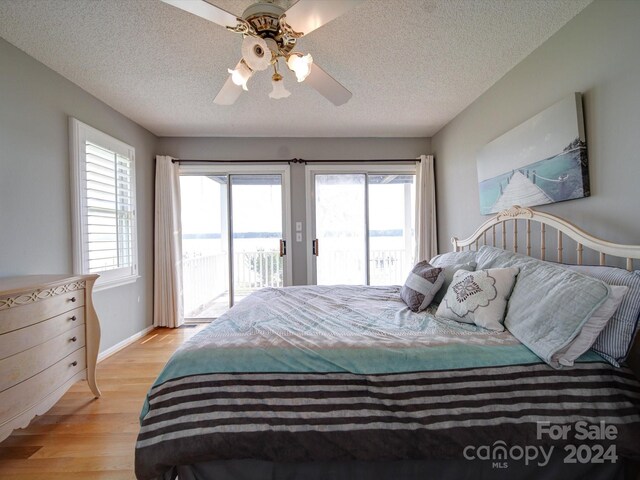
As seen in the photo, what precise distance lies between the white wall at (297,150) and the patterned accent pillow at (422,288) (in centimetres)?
198

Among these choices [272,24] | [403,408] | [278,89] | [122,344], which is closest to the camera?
[403,408]

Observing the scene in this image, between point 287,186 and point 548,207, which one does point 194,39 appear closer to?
point 287,186

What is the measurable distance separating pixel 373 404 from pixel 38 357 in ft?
6.24

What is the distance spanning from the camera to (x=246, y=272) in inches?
164

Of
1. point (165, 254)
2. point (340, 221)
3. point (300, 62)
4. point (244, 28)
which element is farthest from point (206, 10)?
point (165, 254)

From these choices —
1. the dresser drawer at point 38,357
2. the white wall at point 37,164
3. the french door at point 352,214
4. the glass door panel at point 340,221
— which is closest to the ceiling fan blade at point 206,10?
the white wall at point 37,164

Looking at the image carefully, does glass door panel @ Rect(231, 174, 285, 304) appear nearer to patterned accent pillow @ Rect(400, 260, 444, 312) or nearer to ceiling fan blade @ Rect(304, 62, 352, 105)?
ceiling fan blade @ Rect(304, 62, 352, 105)

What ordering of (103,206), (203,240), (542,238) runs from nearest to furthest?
(542,238) < (103,206) < (203,240)

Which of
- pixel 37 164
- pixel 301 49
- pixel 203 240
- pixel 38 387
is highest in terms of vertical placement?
pixel 301 49

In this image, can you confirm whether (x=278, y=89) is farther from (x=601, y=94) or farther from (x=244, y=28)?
(x=601, y=94)

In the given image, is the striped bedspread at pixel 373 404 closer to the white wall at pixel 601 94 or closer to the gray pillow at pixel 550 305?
the gray pillow at pixel 550 305

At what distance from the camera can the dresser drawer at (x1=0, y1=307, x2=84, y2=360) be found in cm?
136

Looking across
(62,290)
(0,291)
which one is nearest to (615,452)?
(0,291)

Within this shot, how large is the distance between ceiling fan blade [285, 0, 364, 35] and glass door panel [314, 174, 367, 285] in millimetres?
2404
